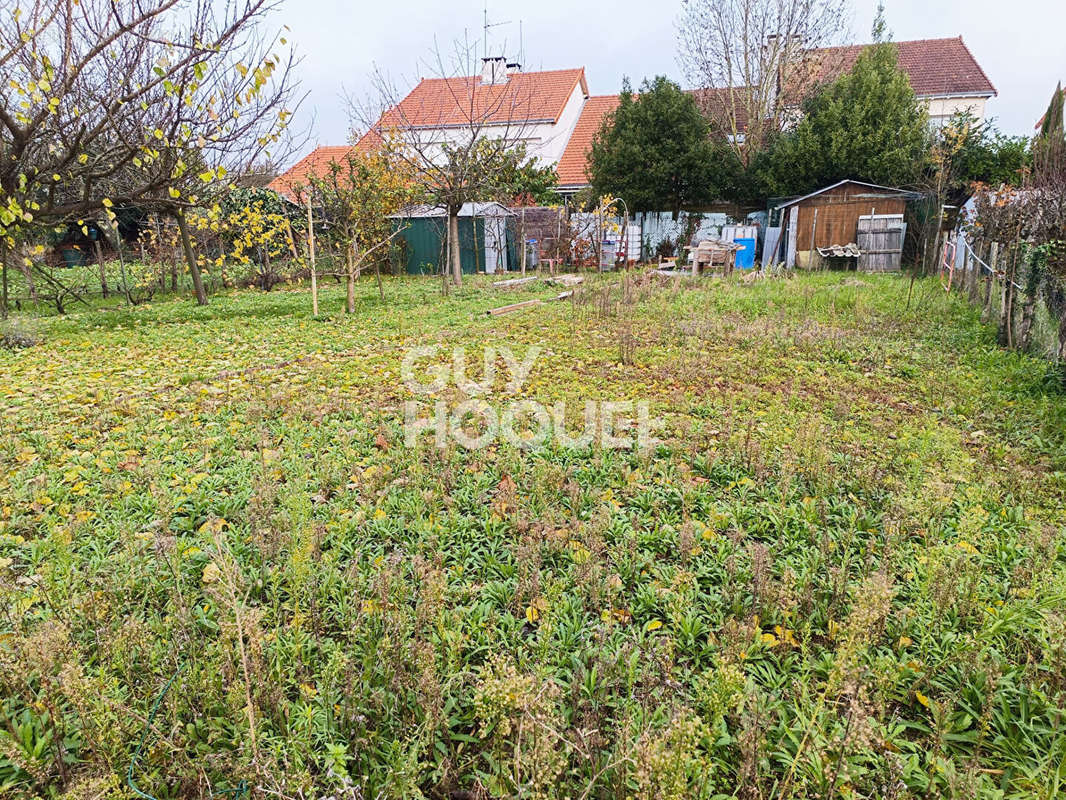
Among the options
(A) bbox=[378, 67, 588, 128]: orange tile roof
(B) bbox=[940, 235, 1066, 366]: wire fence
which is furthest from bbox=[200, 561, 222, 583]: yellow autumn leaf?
(A) bbox=[378, 67, 588, 128]: orange tile roof

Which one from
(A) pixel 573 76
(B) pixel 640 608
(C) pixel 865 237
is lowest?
(B) pixel 640 608

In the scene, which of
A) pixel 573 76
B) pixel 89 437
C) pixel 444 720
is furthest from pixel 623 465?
pixel 573 76

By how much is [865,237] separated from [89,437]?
19059mm

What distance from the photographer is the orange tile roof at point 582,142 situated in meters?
24.0

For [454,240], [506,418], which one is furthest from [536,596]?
[454,240]

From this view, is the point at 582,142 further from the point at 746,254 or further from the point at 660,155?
the point at 746,254

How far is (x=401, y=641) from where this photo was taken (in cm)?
206

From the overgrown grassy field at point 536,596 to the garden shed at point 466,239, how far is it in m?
14.7

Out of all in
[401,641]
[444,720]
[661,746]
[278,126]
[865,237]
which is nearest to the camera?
[661,746]

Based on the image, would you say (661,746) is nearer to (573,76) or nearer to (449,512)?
(449,512)

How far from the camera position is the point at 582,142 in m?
25.6

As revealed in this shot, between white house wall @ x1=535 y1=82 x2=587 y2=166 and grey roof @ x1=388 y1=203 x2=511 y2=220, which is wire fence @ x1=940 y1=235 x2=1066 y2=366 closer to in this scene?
grey roof @ x1=388 y1=203 x2=511 y2=220

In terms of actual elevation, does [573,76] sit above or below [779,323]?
above

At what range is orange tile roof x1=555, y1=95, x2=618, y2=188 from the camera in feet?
78.6
